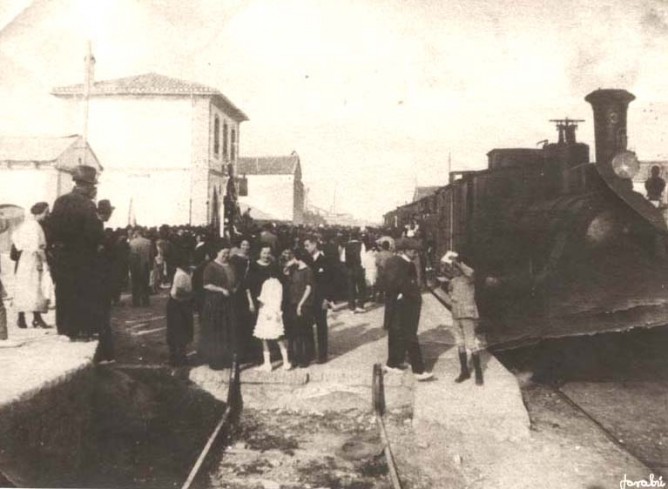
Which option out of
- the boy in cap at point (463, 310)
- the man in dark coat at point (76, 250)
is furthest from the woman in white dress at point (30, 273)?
the boy in cap at point (463, 310)

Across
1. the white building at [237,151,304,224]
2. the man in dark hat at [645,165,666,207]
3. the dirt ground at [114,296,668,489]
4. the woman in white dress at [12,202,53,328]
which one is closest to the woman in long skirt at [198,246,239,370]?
the dirt ground at [114,296,668,489]

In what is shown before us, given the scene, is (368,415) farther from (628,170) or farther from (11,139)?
(11,139)

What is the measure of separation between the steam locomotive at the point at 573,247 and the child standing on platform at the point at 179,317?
382 centimetres

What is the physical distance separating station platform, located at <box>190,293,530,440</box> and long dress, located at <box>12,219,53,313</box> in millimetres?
2896

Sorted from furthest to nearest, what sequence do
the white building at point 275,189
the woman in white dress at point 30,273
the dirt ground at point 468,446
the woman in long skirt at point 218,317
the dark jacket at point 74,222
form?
the white building at point 275,189 → the woman in white dress at point 30,273 → the woman in long skirt at point 218,317 → the dark jacket at point 74,222 → the dirt ground at point 468,446

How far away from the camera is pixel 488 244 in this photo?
8703 mm

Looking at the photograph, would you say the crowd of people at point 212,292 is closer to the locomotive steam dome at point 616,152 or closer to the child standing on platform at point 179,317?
the child standing on platform at point 179,317

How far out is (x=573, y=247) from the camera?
659 cm

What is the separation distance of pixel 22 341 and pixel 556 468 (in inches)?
213

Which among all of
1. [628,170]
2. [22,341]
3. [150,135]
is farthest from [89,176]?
[150,135]

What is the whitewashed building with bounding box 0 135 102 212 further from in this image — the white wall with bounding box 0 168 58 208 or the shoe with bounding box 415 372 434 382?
the shoe with bounding box 415 372 434 382

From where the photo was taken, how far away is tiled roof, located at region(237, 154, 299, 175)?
55.1m

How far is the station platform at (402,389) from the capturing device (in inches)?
231

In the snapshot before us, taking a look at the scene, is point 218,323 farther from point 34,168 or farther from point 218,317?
point 34,168
